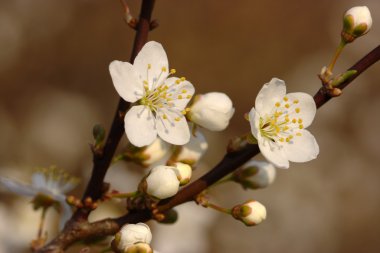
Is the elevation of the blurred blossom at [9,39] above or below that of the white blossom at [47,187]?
below

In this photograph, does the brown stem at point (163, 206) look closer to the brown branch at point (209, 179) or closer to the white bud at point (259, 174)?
the brown branch at point (209, 179)

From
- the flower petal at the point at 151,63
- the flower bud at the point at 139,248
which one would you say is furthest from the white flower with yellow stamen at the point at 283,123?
the flower bud at the point at 139,248

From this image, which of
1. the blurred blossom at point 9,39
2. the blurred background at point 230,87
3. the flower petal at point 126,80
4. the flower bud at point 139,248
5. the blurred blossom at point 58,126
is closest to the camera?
the flower bud at point 139,248

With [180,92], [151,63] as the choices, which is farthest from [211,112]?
[151,63]

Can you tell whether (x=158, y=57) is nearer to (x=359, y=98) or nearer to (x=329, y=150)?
(x=329, y=150)

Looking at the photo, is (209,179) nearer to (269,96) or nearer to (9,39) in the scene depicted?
(269,96)

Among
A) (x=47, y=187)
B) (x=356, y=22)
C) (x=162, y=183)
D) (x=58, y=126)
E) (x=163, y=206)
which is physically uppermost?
(x=356, y=22)
